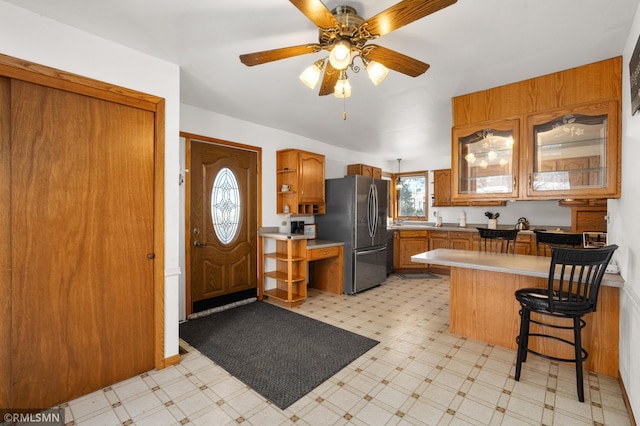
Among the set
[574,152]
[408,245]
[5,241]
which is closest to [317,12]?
[5,241]

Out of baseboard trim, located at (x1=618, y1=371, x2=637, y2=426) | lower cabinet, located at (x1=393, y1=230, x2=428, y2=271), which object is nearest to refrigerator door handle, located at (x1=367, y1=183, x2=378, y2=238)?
lower cabinet, located at (x1=393, y1=230, x2=428, y2=271)

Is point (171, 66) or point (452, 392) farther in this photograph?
point (171, 66)

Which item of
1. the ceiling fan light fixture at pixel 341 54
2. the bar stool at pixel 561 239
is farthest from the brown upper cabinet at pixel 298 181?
the bar stool at pixel 561 239

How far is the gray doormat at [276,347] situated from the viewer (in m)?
2.26

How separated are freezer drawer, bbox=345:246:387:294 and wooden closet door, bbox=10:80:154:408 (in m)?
2.83

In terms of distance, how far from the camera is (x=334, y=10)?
172 cm

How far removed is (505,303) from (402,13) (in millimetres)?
2660

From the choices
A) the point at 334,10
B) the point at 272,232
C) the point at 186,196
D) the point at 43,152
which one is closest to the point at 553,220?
the point at 272,232

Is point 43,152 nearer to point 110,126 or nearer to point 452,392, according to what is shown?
point 110,126

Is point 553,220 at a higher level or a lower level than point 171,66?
lower

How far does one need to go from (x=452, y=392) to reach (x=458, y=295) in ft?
3.74

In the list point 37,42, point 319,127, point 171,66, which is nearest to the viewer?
point 37,42

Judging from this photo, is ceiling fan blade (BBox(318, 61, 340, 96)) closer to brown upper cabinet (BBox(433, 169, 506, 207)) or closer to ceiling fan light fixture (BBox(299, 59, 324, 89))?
ceiling fan light fixture (BBox(299, 59, 324, 89))

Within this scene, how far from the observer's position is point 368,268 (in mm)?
4703
